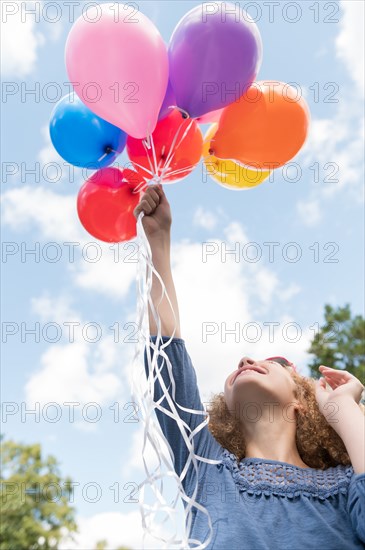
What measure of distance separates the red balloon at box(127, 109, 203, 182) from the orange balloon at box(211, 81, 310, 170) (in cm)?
12

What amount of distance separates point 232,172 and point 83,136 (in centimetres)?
64

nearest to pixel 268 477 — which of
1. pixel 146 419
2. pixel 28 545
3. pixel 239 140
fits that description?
pixel 146 419

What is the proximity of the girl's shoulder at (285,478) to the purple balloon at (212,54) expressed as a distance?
1.22 m

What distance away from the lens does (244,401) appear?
175cm

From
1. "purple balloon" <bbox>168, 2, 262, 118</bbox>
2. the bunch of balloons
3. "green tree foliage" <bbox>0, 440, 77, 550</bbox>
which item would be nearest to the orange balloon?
the bunch of balloons

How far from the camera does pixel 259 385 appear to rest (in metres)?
1.74

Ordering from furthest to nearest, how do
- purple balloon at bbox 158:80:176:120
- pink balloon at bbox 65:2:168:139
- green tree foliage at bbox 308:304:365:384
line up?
green tree foliage at bbox 308:304:365:384, purple balloon at bbox 158:80:176:120, pink balloon at bbox 65:2:168:139

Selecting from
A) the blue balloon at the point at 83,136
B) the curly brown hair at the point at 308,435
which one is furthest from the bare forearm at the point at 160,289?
the blue balloon at the point at 83,136

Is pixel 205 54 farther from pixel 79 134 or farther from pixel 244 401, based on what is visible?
pixel 244 401

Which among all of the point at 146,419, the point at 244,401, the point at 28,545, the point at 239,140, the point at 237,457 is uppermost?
the point at 239,140

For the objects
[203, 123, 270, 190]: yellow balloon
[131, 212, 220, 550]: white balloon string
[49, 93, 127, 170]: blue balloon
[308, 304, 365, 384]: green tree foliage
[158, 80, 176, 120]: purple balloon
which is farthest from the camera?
[308, 304, 365, 384]: green tree foliage

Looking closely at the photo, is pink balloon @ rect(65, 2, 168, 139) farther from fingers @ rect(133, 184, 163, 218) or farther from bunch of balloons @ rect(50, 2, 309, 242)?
fingers @ rect(133, 184, 163, 218)

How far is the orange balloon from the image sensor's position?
6.81ft

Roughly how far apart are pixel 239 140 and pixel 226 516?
134 cm
